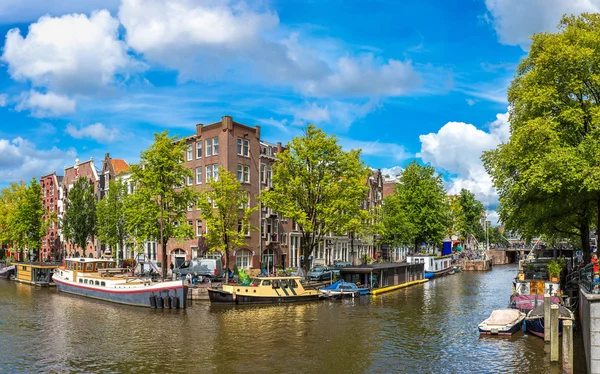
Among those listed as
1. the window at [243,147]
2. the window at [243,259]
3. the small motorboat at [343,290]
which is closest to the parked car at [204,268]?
the window at [243,259]

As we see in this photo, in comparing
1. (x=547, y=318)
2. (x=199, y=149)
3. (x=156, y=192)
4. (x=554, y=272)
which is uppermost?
(x=199, y=149)

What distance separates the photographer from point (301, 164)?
5966cm

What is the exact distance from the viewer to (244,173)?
230 ft

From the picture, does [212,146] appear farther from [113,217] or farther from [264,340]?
[264,340]

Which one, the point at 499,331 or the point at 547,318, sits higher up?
the point at 547,318

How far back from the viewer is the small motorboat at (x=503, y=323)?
3325 cm

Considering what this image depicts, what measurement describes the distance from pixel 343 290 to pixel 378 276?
27.7 feet

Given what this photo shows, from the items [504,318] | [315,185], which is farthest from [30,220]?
[504,318]

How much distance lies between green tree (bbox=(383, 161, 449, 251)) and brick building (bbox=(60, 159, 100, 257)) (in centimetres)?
Result: 5184

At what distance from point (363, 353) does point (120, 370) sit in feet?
43.3

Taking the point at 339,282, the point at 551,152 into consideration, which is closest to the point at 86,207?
the point at 339,282

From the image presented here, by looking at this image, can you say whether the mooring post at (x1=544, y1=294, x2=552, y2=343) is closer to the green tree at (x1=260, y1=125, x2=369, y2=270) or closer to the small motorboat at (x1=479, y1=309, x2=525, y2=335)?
the small motorboat at (x1=479, y1=309, x2=525, y2=335)

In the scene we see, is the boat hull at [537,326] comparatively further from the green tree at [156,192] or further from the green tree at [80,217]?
the green tree at [80,217]

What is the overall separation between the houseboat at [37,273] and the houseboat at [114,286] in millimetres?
5454
